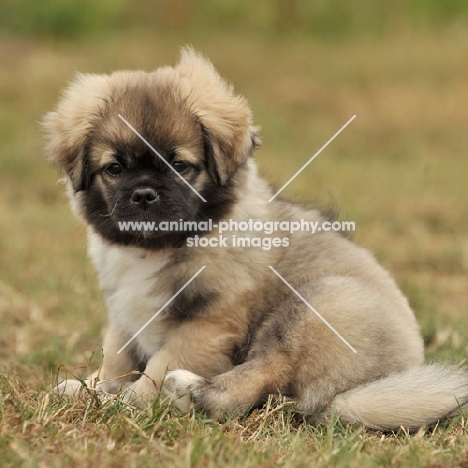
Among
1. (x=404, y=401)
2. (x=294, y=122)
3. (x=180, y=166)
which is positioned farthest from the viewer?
(x=294, y=122)

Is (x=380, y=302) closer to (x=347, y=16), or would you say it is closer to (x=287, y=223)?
(x=287, y=223)

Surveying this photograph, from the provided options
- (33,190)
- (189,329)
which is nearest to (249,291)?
(189,329)

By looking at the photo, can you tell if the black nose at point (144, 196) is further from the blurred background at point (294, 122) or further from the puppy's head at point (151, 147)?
the blurred background at point (294, 122)

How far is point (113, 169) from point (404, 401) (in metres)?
1.58

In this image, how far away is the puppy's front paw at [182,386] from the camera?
3.23 m

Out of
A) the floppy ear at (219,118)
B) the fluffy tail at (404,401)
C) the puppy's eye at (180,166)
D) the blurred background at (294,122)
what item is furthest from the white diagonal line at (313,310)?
the blurred background at (294,122)

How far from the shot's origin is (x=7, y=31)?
1398 centimetres

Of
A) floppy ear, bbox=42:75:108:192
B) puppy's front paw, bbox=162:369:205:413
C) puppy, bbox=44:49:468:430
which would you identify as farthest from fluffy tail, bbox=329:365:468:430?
floppy ear, bbox=42:75:108:192

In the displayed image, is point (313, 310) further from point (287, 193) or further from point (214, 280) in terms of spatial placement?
point (287, 193)

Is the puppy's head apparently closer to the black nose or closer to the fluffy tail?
the black nose

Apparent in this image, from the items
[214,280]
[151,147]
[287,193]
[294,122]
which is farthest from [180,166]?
[294,122]

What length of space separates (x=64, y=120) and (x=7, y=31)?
11.2 metres

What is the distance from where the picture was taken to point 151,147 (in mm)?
3309

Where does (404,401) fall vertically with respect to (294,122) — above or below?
above
